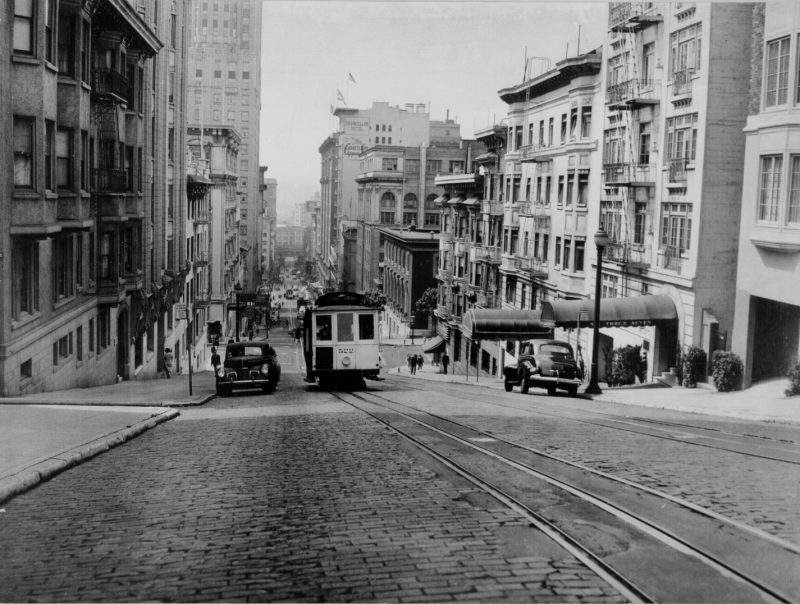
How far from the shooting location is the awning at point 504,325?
3834cm

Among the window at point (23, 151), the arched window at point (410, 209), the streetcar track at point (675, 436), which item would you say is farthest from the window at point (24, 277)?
the arched window at point (410, 209)

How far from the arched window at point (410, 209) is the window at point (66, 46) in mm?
50009

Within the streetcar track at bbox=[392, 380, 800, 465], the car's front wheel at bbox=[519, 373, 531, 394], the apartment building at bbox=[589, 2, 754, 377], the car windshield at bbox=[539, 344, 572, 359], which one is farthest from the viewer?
the car's front wheel at bbox=[519, 373, 531, 394]

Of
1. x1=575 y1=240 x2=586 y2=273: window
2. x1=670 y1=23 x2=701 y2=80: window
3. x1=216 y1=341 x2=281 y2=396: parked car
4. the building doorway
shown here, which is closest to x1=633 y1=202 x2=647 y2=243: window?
x1=670 y1=23 x2=701 y2=80: window

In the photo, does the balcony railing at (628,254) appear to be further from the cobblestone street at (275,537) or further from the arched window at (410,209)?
the arched window at (410,209)

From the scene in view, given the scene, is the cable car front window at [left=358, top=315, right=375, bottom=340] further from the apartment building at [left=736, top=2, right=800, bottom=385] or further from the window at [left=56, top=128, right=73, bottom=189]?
the apartment building at [left=736, top=2, right=800, bottom=385]

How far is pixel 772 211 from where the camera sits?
21750 millimetres

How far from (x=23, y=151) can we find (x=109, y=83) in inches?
410

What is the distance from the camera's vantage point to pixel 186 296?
54.3 metres

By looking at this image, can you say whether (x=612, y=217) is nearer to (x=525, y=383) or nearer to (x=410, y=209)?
(x=525, y=383)

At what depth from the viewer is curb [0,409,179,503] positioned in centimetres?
1066

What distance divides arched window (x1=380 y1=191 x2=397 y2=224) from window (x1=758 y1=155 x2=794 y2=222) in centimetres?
3856

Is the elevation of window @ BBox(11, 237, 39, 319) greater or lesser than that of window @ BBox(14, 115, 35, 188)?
lesser

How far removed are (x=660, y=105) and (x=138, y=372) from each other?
24571mm
